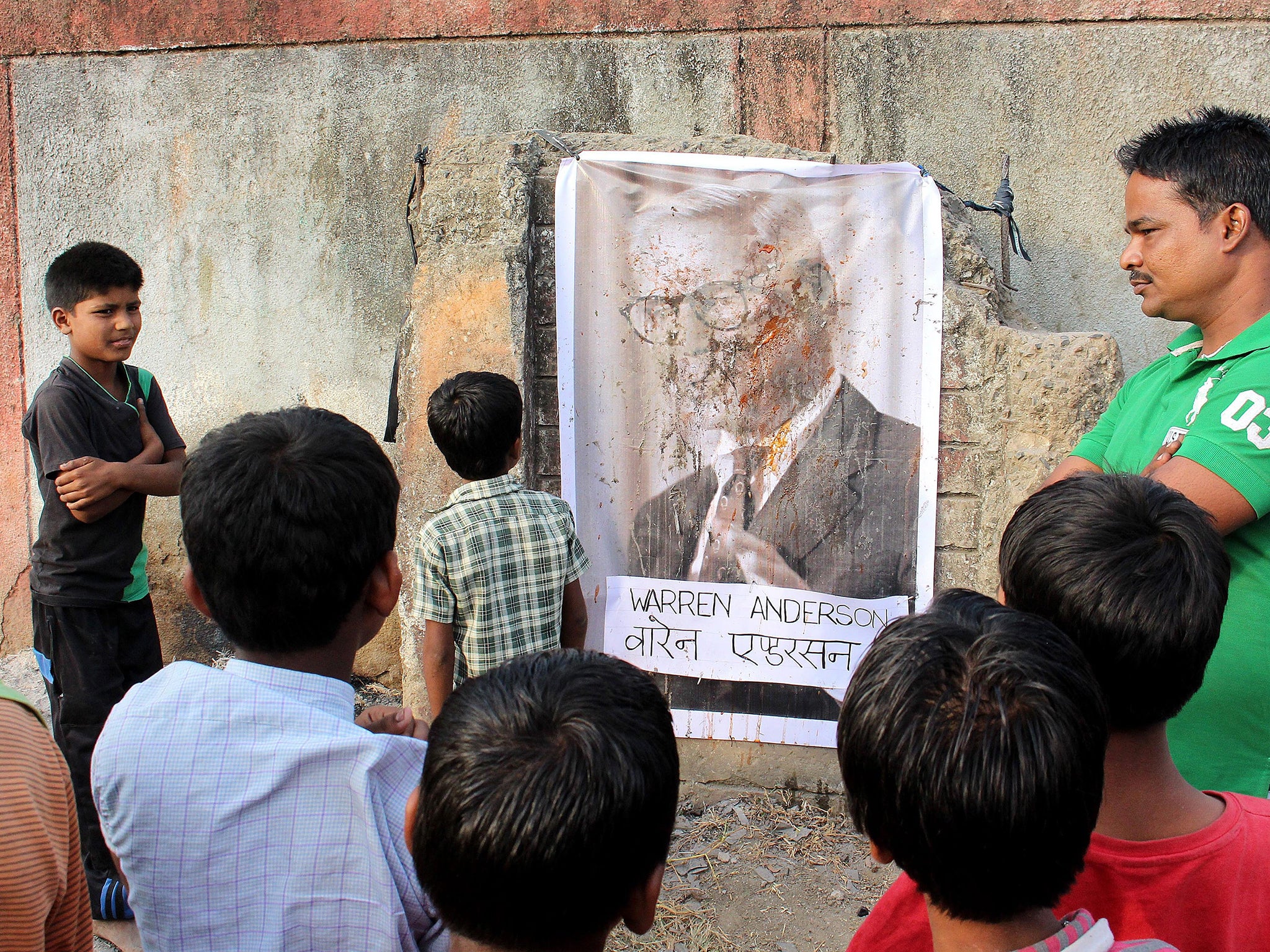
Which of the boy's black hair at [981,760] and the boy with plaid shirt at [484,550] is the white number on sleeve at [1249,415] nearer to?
the boy's black hair at [981,760]

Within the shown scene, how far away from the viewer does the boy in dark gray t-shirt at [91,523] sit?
8.93 feet

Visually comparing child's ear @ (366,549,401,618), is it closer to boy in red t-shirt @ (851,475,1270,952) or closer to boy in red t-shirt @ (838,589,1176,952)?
boy in red t-shirt @ (838,589,1176,952)

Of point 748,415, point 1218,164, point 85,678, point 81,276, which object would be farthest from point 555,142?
point 85,678

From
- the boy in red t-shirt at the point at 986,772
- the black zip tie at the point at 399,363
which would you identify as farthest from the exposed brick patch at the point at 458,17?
the boy in red t-shirt at the point at 986,772

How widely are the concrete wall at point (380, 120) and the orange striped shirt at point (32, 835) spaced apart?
3.29 metres

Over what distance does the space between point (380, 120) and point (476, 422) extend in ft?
8.64

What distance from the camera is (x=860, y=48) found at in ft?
13.1

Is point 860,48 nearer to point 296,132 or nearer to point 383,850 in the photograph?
point 296,132

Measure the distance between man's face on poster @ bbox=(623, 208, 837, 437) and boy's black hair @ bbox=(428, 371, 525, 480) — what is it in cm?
102

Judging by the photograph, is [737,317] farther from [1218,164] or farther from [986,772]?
[986,772]

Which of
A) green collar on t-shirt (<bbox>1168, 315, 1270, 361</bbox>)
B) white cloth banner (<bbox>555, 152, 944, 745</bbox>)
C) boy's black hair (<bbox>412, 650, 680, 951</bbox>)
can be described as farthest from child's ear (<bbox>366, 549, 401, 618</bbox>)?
white cloth banner (<bbox>555, 152, 944, 745</bbox>)

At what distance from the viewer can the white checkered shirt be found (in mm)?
1108

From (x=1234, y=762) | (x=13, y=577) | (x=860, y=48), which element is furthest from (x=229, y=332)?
(x=1234, y=762)

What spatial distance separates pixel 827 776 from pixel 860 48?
3.05 m
